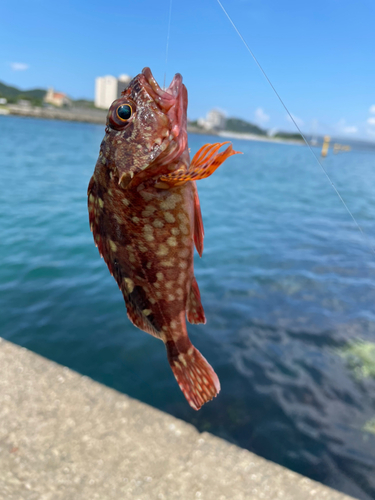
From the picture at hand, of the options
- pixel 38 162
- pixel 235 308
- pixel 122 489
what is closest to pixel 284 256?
pixel 235 308

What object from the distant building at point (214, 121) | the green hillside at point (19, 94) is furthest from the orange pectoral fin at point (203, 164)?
the green hillside at point (19, 94)

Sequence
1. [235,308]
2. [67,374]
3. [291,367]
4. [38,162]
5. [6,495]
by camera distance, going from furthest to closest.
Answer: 1. [38,162]
2. [235,308]
3. [291,367]
4. [67,374]
5. [6,495]

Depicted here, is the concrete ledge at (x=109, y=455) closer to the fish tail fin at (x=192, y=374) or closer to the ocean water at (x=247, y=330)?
the ocean water at (x=247, y=330)

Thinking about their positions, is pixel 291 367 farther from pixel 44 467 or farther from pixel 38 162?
pixel 38 162

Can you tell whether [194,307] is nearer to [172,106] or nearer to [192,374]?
[192,374]

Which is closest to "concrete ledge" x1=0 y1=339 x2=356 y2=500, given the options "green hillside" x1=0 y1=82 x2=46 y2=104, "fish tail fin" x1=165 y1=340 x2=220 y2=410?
"fish tail fin" x1=165 y1=340 x2=220 y2=410

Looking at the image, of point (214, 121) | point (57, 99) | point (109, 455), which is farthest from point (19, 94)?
point (109, 455)
